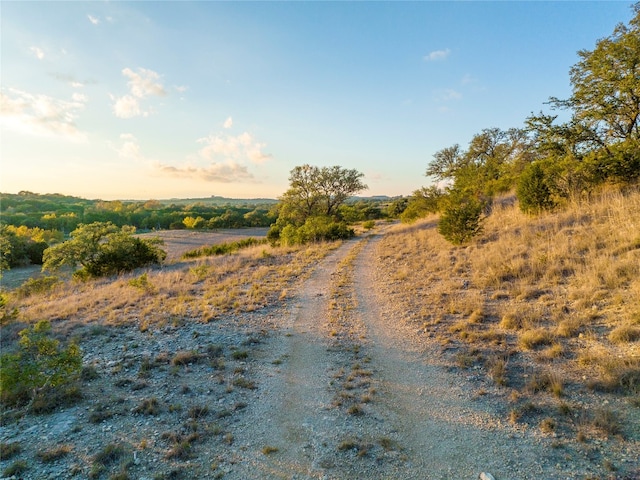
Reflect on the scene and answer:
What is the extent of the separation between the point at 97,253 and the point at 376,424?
923 inches

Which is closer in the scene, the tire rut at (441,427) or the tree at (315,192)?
the tire rut at (441,427)

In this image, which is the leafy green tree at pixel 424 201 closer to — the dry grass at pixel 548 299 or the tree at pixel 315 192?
the tree at pixel 315 192

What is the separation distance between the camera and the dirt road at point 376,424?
3.36 m

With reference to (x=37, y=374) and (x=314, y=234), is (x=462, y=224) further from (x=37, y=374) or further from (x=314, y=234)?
(x=314, y=234)

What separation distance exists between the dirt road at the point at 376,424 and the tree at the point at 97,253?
19891 mm

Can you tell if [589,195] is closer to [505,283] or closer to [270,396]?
[505,283]

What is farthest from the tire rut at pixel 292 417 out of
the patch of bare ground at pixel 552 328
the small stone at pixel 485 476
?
the patch of bare ground at pixel 552 328

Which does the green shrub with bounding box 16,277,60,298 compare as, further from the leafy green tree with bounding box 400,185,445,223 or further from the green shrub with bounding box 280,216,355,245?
the leafy green tree with bounding box 400,185,445,223

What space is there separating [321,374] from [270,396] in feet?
3.21

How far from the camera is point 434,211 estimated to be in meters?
31.8

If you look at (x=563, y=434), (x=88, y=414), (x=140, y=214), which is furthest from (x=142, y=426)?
(x=140, y=214)

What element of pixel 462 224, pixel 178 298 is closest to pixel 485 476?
pixel 178 298

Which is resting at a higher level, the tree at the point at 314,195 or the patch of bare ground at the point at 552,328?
the tree at the point at 314,195

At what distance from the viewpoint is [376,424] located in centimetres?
409
